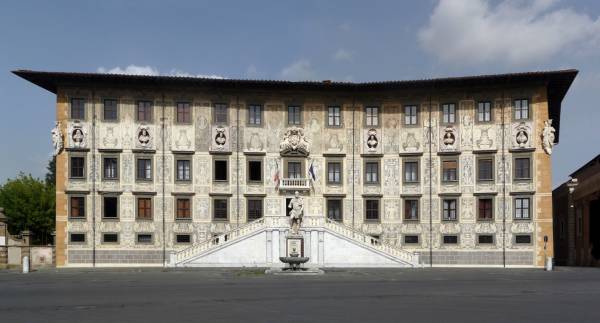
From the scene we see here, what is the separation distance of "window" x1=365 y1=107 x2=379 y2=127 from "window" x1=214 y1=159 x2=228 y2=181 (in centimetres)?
1052

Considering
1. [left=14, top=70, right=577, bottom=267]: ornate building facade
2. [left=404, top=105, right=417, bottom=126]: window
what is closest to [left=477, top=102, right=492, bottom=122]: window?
[left=14, top=70, right=577, bottom=267]: ornate building facade

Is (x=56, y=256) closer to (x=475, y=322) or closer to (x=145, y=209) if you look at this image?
(x=145, y=209)

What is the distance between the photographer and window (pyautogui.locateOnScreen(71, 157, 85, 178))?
159 feet

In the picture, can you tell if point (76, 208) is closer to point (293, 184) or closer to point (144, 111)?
point (144, 111)

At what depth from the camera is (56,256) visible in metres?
48.0

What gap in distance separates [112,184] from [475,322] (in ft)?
118

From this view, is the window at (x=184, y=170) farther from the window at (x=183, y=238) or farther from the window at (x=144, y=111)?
the window at (x=183, y=238)

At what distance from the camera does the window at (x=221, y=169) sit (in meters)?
49.6

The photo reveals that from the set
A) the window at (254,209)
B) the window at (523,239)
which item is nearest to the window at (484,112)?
the window at (523,239)

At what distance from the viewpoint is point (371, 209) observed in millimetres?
50000

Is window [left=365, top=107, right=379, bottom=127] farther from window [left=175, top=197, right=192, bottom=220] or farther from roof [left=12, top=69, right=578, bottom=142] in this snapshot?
window [left=175, top=197, right=192, bottom=220]

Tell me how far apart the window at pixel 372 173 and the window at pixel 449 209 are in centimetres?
497

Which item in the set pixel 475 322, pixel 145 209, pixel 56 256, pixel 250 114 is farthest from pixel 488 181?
pixel 475 322

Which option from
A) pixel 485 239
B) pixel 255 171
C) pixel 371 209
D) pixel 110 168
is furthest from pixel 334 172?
pixel 110 168
